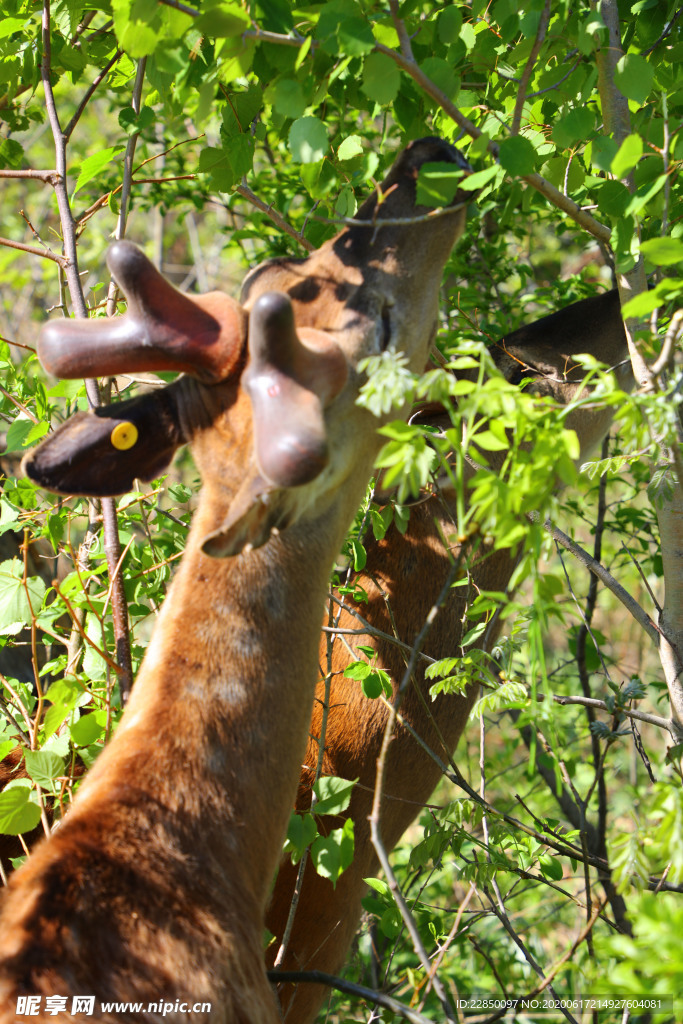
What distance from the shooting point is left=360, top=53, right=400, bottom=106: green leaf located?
2.38 meters

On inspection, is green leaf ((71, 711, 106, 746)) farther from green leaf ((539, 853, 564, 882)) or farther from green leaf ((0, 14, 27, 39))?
green leaf ((0, 14, 27, 39))

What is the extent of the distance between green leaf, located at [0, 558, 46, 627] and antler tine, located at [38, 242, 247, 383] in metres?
0.92

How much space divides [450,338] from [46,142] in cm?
964

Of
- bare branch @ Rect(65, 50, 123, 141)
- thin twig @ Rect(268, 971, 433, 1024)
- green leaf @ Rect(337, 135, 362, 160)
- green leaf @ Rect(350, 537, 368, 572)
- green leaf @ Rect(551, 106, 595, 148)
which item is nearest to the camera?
thin twig @ Rect(268, 971, 433, 1024)

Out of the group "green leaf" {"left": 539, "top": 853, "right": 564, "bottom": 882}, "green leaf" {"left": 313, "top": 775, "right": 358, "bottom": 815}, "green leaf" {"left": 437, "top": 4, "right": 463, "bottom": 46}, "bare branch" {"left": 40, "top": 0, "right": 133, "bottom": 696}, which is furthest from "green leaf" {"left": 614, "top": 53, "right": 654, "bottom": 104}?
"green leaf" {"left": 539, "top": 853, "right": 564, "bottom": 882}

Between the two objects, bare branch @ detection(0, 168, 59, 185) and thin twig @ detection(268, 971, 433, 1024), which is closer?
thin twig @ detection(268, 971, 433, 1024)

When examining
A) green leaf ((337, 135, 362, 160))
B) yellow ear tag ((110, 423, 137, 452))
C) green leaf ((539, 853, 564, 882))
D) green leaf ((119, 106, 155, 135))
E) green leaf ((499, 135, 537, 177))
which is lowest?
green leaf ((539, 853, 564, 882))

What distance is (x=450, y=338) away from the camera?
4.20 metres

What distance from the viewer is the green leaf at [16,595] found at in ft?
10.0

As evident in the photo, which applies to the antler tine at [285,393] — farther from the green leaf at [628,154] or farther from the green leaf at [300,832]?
the green leaf at [300,832]

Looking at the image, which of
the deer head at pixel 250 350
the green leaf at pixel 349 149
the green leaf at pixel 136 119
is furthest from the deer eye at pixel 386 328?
the green leaf at pixel 136 119

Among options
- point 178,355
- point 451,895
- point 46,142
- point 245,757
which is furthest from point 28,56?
point 46,142

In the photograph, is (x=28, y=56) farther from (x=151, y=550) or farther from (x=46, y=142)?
(x=46, y=142)

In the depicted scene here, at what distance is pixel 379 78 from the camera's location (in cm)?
238
